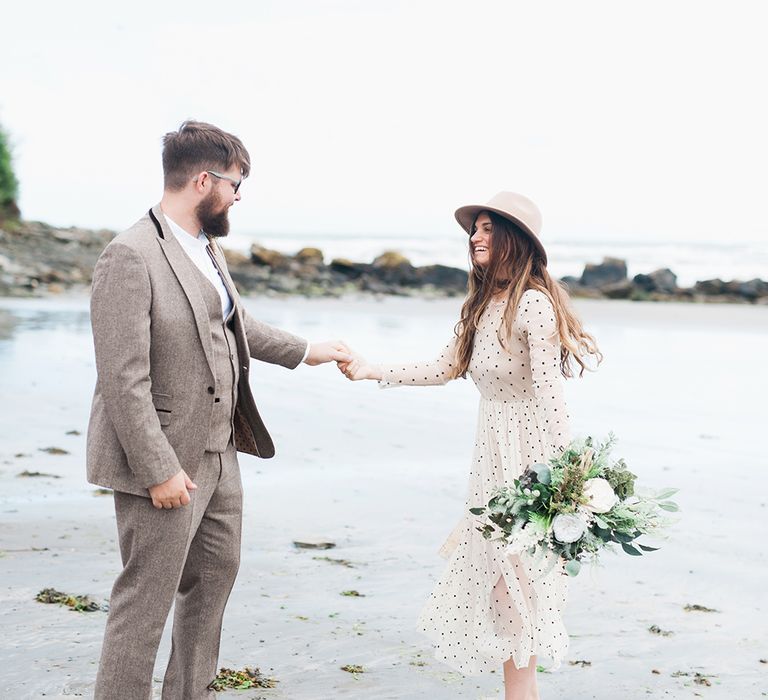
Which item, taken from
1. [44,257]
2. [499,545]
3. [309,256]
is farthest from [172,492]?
[309,256]

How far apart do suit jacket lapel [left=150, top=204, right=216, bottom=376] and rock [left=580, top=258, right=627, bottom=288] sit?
2784 centimetres

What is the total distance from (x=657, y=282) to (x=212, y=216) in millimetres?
26426

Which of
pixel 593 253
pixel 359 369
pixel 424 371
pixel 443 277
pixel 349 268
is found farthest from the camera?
pixel 593 253

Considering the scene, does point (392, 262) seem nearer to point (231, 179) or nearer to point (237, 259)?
point (237, 259)

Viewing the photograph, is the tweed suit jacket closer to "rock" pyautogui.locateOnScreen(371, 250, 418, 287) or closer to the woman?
the woman

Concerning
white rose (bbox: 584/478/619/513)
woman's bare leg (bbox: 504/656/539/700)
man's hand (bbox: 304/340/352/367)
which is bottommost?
woman's bare leg (bbox: 504/656/539/700)

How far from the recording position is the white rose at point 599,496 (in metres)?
3.51

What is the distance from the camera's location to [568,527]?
3.49 m

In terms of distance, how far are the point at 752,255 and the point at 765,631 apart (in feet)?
133

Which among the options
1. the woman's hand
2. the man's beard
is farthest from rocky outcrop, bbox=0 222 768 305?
the man's beard

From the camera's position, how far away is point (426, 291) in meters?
29.1

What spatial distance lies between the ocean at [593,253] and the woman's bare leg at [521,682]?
105 feet

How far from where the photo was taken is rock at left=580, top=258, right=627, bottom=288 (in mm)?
30844

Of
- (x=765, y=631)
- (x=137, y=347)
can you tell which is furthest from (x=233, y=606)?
(x=765, y=631)
